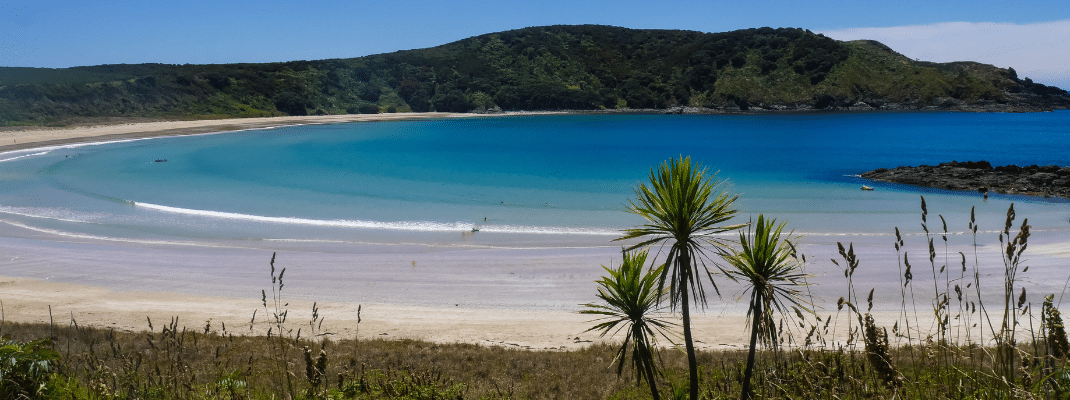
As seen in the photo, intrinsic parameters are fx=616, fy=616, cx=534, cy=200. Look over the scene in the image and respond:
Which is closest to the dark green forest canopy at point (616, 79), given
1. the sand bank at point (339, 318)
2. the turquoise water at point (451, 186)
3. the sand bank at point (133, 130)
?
the sand bank at point (133, 130)

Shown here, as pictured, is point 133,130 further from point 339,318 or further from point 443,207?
point 339,318

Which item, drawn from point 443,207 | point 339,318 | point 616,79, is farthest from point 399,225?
point 616,79

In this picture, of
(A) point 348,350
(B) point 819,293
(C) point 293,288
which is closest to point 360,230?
(C) point 293,288

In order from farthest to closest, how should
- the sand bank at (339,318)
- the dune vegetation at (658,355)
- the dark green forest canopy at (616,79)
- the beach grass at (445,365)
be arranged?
the dark green forest canopy at (616,79) < the sand bank at (339,318) < the beach grass at (445,365) < the dune vegetation at (658,355)

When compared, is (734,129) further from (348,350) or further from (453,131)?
(348,350)

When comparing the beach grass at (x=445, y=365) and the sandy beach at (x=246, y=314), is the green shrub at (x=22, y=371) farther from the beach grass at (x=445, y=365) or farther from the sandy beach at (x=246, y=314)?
the sandy beach at (x=246, y=314)

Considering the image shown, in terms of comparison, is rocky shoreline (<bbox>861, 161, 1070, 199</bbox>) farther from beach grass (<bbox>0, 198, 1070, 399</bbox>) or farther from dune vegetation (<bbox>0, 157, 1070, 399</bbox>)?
beach grass (<bbox>0, 198, 1070, 399</bbox>)

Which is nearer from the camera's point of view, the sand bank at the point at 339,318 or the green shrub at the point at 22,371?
the green shrub at the point at 22,371
